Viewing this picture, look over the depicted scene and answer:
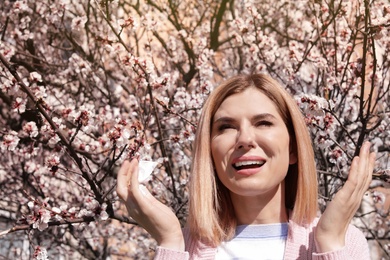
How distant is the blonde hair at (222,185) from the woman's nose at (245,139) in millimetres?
157

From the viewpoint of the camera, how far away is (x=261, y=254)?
210 centimetres

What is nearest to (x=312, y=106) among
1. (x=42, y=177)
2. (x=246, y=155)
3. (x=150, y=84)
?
(x=150, y=84)

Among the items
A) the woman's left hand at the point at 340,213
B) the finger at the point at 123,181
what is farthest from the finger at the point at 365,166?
the finger at the point at 123,181

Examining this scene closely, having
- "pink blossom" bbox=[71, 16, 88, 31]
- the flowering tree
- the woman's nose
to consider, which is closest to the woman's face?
A: the woman's nose

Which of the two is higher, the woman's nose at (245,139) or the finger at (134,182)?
the woman's nose at (245,139)

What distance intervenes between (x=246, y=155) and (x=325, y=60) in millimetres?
3082

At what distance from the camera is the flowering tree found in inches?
150

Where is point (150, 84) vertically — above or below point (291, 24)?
below

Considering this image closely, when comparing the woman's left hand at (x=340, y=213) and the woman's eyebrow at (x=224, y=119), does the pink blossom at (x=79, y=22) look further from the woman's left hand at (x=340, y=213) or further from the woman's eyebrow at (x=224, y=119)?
the woman's left hand at (x=340, y=213)

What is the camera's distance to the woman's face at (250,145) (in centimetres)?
211

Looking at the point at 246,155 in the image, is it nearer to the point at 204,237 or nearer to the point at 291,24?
the point at 204,237

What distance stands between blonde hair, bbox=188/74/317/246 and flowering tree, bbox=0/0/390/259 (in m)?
1.23

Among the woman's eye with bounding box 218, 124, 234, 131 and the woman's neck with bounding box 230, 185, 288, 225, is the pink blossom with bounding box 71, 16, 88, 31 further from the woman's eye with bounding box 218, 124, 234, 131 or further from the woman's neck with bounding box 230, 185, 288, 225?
the woman's neck with bounding box 230, 185, 288, 225

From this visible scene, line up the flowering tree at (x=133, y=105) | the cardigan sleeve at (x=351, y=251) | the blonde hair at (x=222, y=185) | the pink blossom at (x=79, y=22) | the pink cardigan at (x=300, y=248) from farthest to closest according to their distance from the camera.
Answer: the pink blossom at (x=79, y=22)
the flowering tree at (x=133, y=105)
the blonde hair at (x=222, y=185)
the pink cardigan at (x=300, y=248)
the cardigan sleeve at (x=351, y=251)
